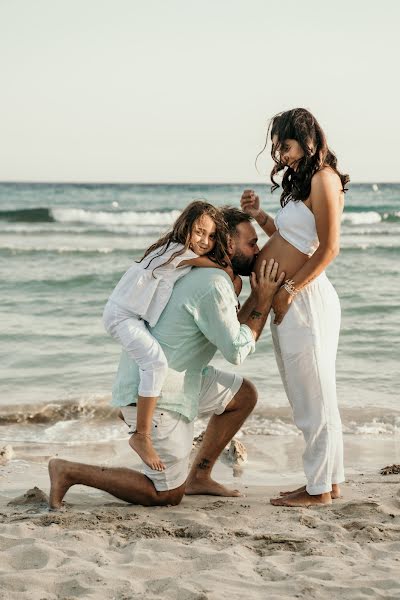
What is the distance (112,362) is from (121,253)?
10.7 metres

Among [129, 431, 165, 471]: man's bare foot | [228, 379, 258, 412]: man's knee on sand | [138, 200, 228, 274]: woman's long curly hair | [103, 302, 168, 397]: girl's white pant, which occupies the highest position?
[138, 200, 228, 274]: woman's long curly hair

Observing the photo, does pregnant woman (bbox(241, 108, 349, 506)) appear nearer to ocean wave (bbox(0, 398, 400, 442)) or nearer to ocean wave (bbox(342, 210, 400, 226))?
ocean wave (bbox(0, 398, 400, 442))

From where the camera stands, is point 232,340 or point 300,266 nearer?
point 232,340

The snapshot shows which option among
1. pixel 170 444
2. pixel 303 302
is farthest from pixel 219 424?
pixel 303 302

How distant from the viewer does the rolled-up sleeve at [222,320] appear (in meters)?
4.09

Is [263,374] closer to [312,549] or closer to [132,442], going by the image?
[132,442]

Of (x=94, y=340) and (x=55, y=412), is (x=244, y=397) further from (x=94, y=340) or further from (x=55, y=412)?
(x=94, y=340)

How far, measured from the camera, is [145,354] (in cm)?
405

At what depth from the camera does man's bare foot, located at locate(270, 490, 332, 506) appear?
444 cm

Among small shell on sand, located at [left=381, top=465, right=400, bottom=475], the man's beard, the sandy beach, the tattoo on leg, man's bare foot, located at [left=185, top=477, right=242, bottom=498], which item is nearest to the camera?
the sandy beach

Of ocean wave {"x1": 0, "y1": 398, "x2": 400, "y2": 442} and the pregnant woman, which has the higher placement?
the pregnant woman

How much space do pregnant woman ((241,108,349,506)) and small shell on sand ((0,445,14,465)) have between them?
1927mm

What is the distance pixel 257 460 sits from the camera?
5.71 meters

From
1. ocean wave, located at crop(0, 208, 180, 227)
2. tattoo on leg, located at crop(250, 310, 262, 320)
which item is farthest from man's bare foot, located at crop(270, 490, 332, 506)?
ocean wave, located at crop(0, 208, 180, 227)
